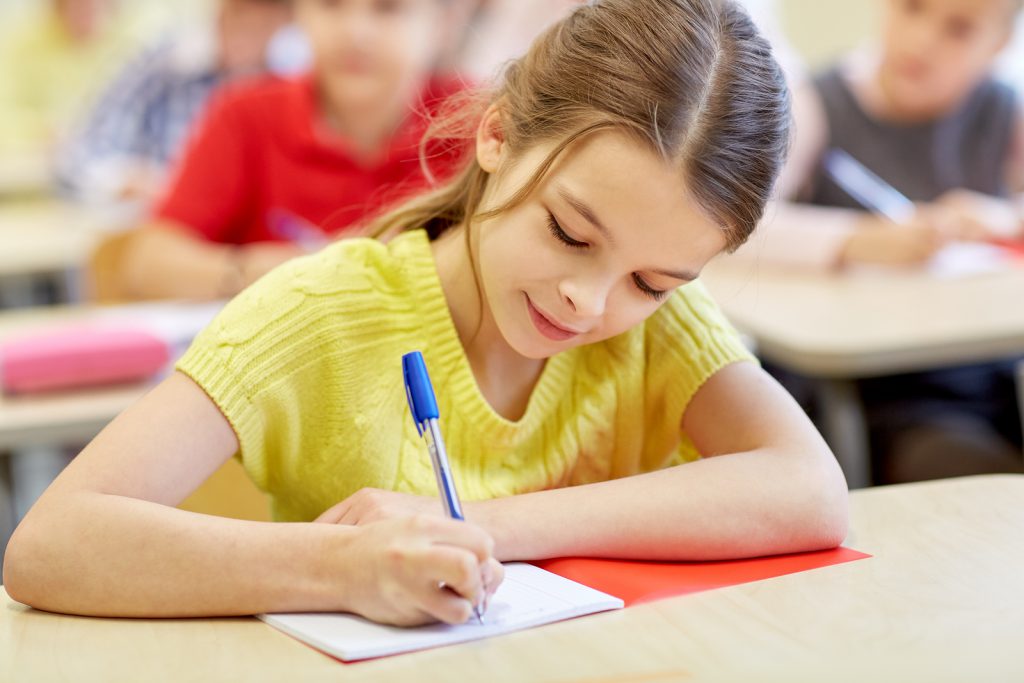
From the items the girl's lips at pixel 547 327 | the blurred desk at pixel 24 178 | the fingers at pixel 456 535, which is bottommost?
the blurred desk at pixel 24 178

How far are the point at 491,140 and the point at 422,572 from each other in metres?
0.41

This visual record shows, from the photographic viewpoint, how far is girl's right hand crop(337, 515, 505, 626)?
0.85 meters

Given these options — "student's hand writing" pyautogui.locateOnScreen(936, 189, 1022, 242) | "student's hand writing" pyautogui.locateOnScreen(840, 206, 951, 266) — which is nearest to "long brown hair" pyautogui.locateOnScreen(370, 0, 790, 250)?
"student's hand writing" pyautogui.locateOnScreen(840, 206, 951, 266)

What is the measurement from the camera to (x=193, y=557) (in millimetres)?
919

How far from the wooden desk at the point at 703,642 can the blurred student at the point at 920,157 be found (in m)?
1.23

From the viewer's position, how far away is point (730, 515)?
1.05m

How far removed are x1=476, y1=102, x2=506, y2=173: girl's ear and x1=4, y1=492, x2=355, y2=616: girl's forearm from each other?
1.12ft

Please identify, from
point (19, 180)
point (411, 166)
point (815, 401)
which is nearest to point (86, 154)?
point (19, 180)

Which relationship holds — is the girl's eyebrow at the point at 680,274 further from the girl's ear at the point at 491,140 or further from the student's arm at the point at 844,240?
the student's arm at the point at 844,240

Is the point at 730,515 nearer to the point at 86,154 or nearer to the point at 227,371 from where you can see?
the point at 227,371

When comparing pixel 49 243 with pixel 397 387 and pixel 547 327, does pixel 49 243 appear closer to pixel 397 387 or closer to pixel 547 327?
pixel 397 387

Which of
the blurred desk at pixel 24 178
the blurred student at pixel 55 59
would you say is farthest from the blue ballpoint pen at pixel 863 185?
the blurred student at pixel 55 59

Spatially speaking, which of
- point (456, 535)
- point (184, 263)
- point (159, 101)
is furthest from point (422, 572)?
point (159, 101)

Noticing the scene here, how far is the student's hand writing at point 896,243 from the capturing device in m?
2.35
